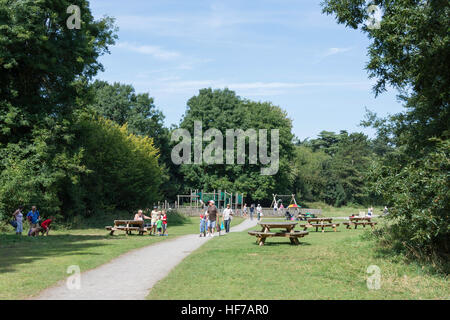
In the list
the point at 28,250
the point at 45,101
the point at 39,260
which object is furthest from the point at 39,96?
the point at 39,260

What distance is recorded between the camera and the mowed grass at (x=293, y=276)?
9391mm

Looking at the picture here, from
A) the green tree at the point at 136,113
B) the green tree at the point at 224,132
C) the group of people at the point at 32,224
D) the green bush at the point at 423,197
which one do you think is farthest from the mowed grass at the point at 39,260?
the green tree at the point at 224,132

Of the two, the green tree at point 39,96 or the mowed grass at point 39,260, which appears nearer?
the mowed grass at point 39,260

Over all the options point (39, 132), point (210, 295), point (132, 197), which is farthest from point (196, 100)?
point (210, 295)

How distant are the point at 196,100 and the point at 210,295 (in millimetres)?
61581

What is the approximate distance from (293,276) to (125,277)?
13.5 ft

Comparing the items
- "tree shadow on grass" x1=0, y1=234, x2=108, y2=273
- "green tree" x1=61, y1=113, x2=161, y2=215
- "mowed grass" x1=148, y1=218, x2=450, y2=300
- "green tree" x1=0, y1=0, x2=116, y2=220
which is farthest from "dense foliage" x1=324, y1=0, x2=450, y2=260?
"green tree" x1=61, y1=113, x2=161, y2=215

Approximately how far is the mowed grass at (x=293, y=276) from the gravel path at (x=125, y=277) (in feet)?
1.24

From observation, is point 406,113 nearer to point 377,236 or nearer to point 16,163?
point 377,236

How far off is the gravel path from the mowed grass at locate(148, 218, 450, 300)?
38 cm

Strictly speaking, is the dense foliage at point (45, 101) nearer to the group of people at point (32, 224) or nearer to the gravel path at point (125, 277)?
the group of people at point (32, 224)

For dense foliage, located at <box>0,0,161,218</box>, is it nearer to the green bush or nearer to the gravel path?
the gravel path

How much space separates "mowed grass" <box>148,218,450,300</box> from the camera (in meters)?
9.39

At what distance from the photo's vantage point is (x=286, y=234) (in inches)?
733
